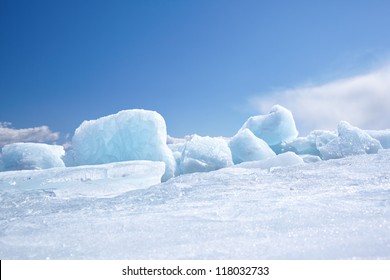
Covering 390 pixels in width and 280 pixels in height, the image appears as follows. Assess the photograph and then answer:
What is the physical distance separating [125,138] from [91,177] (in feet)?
12.5

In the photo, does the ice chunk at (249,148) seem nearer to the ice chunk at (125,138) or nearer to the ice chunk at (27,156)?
the ice chunk at (125,138)

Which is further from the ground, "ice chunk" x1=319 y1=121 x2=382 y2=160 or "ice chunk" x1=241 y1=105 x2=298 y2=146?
"ice chunk" x1=241 y1=105 x2=298 y2=146

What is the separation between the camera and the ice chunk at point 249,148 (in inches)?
490

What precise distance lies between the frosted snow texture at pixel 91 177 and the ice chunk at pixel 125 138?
8.29ft

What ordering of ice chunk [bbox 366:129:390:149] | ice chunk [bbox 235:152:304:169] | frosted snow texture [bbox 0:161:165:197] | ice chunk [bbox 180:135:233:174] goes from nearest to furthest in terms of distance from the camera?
frosted snow texture [bbox 0:161:165:197] → ice chunk [bbox 235:152:304:169] → ice chunk [bbox 180:135:233:174] → ice chunk [bbox 366:129:390:149]

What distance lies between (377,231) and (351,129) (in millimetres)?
9486

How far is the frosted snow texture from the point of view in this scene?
7.44m

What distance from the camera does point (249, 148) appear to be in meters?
12.5

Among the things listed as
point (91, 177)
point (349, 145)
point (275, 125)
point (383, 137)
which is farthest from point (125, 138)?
point (383, 137)

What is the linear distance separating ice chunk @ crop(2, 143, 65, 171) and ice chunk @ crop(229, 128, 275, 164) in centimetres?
640

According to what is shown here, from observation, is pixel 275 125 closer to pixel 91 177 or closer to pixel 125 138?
pixel 125 138

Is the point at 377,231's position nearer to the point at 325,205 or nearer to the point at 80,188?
the point at 325,205

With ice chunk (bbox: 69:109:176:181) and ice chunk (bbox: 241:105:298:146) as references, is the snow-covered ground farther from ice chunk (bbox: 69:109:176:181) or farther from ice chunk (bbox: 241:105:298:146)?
ice chunk (bbox: 241:105:298:146)

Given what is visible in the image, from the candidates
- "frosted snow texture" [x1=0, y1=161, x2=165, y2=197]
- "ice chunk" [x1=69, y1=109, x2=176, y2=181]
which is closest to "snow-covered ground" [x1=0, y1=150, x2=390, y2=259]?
"frosted snow texture" [x1=0, y1=161, x2=165, y2=197]
